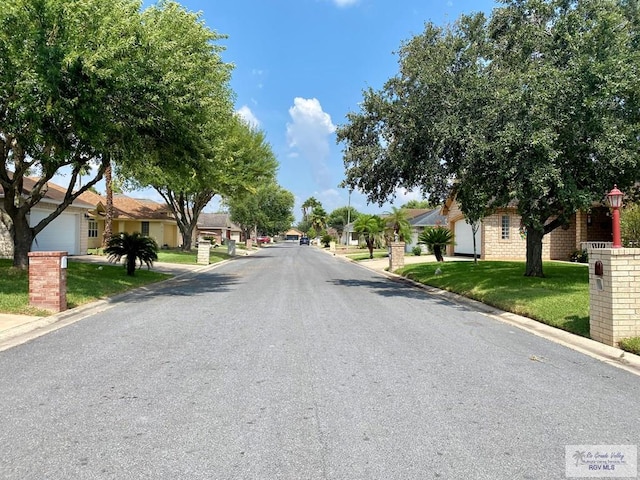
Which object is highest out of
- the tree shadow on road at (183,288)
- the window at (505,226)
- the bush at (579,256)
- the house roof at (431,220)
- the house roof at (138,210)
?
the house roof at (138,210)

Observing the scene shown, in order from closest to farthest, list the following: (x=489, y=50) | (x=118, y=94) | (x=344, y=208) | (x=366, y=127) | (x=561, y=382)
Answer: (x=561, y=382) < (x=118, y=94) < (x=489, y=50) < (x=366, y=127) < (x=344, y=208)

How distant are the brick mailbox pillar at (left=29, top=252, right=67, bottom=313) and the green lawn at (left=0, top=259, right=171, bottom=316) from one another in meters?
0.24

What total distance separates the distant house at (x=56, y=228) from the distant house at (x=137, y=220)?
221 inches

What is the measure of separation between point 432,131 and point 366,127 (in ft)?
12.7

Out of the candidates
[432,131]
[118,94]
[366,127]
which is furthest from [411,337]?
[366,127]

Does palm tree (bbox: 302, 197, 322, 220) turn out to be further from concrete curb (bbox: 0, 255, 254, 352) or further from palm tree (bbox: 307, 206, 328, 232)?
concrete curb (bbox: 0, 255, 254, 352)

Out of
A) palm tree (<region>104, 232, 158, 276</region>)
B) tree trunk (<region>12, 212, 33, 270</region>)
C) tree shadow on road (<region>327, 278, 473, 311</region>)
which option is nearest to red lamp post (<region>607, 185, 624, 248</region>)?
tree shadow on road (<region>327, 278, 473, 311</region>)

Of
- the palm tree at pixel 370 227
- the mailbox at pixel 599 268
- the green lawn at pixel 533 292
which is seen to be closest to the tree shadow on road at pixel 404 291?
the green lawn at pixel 533 292

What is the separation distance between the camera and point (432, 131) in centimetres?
1411

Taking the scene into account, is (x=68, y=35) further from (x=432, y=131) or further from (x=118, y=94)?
(x=432, y=131)

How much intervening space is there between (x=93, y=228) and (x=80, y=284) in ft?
79.0

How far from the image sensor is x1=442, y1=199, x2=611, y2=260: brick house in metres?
28.6

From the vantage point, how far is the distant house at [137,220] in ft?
123

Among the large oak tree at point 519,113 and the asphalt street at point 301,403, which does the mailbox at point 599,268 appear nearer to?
the asphalt street at point 301,403
